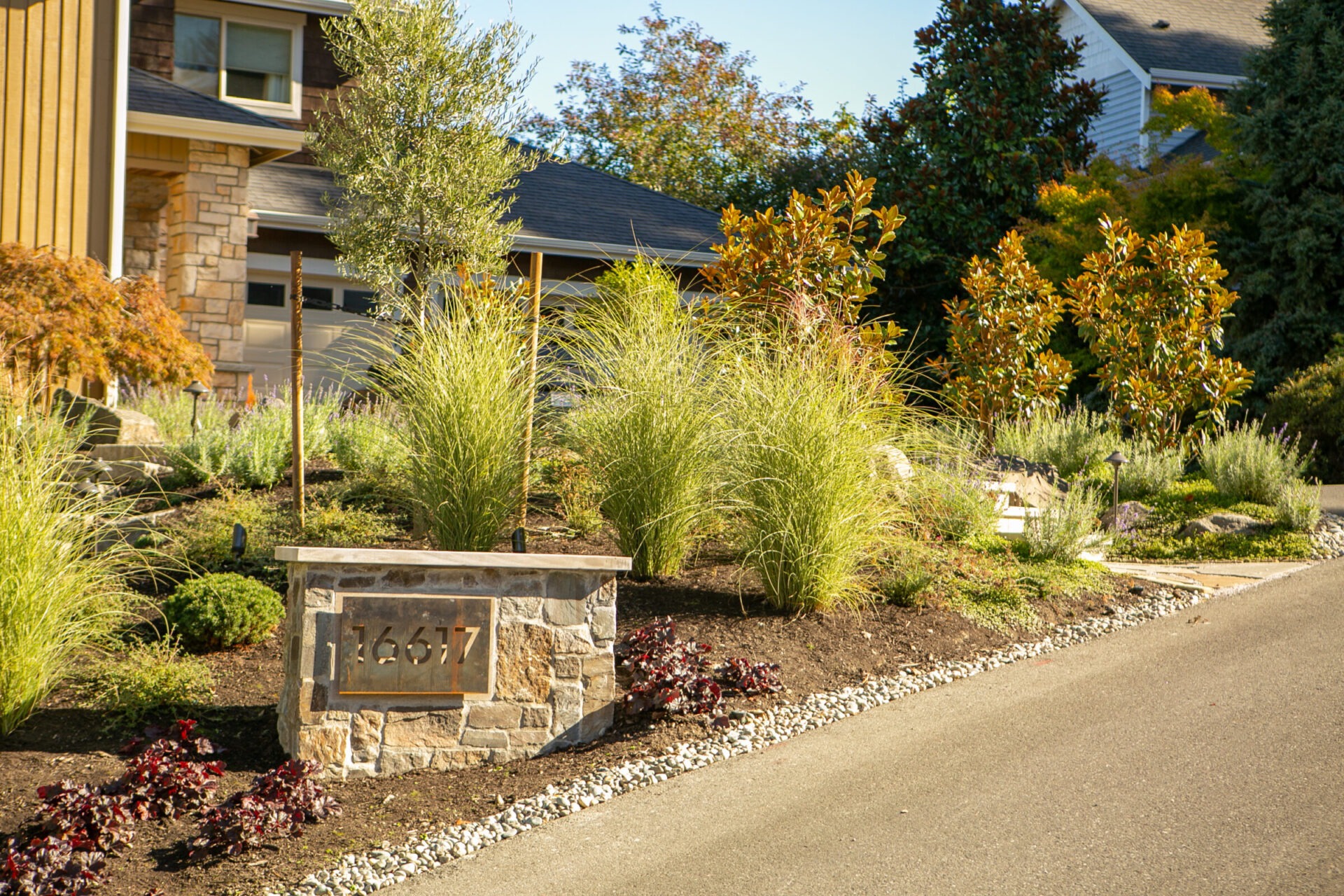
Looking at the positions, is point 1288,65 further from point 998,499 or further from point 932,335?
point 998,499

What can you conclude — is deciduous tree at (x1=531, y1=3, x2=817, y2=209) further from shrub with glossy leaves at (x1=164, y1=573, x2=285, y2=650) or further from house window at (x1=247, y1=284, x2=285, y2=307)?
shrub with glossy leaves at (x1=164, y1=573, x2=285, y2=650)

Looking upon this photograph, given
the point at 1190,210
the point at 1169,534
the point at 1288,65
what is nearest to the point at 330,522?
the point at 1169,534

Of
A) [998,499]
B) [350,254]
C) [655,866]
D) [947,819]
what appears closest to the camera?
[655,866]

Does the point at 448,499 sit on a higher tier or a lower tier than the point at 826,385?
lower

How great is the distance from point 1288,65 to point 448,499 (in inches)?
513

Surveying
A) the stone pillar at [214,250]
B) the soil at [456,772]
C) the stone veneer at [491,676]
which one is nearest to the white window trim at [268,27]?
the stone pillar at [214,250]

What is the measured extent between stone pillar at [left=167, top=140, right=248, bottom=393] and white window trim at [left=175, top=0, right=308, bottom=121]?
2.78 meters

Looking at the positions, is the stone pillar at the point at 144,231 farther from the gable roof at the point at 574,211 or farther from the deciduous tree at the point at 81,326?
the deciduous tree at the point at 81,326

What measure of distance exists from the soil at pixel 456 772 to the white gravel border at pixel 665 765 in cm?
7

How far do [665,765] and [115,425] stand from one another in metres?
5.60

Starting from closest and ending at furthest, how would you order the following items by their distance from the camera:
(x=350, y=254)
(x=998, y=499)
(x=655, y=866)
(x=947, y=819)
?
(x=655, y=866) < (x=947, y=819) < (x=998, y=499) < (x=350, y=254)

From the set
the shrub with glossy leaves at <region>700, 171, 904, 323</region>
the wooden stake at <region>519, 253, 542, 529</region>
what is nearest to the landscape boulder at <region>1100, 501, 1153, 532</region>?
the shrub with glossy leaves at <region>700, 171, 904, 323</region>

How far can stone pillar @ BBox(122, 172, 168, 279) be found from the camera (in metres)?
13.0

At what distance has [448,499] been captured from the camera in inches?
212
